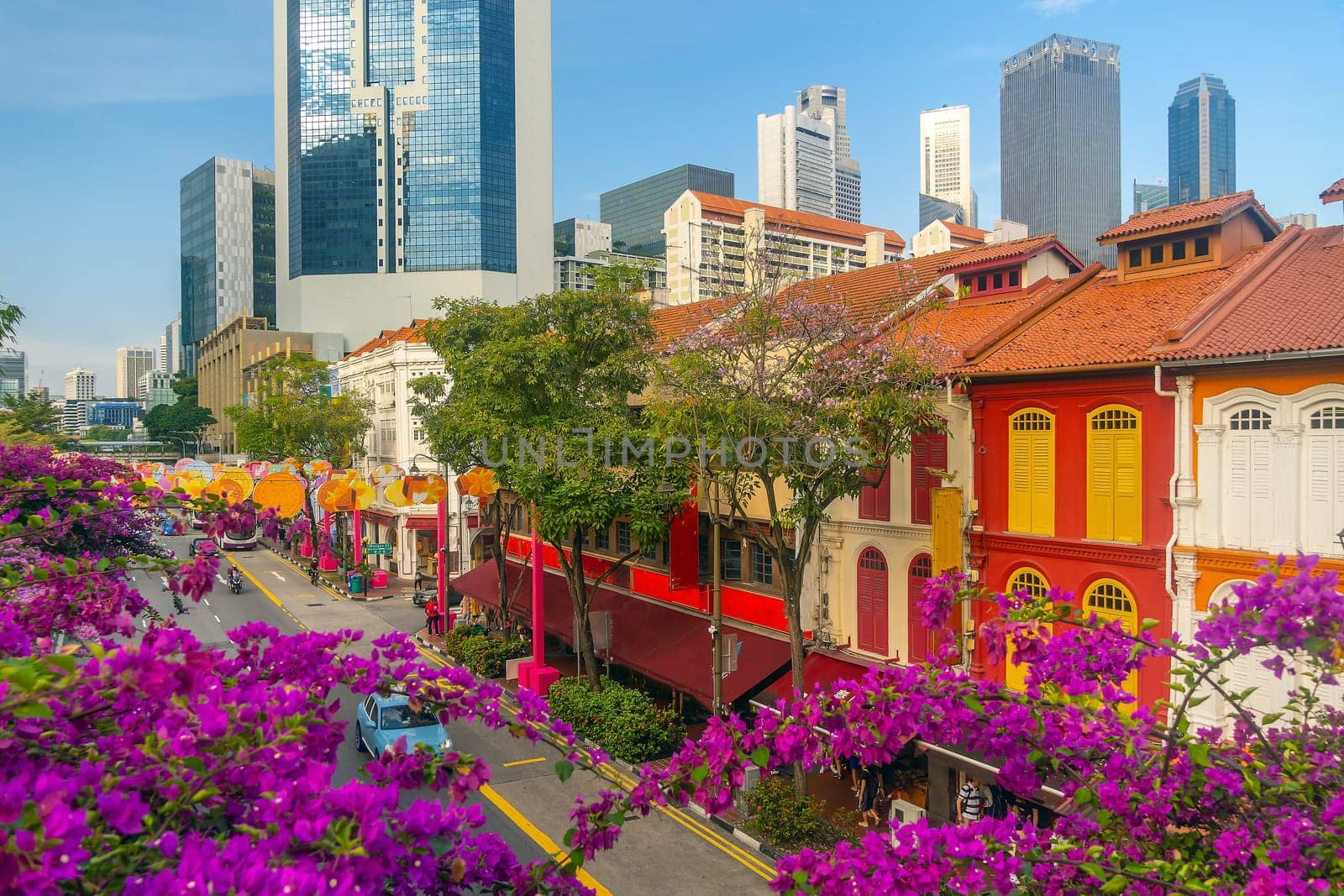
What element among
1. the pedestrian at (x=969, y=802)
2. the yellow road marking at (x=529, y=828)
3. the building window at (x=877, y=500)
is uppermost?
the building window at (x=877, y=500)

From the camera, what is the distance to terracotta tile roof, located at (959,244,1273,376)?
15.2 meters

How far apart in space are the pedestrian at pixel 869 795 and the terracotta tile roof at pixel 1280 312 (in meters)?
9.41

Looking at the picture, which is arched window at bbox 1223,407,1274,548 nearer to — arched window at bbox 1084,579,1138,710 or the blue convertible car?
arched window at bbox 1084,579,1138,710

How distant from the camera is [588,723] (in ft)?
66.9

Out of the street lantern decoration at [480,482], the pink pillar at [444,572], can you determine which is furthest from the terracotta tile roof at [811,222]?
the street lantern decoration at [480,482]

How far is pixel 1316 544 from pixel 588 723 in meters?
14.5

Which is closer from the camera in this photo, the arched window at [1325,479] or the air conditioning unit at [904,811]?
the arched window at [1325,479]

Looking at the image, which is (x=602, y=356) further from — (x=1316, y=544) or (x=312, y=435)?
(x=312, y=435)

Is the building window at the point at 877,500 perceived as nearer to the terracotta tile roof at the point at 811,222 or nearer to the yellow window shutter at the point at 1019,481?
the yellow window shutter at the point at 1019,481

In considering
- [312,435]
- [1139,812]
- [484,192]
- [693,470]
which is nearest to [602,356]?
[693,470]

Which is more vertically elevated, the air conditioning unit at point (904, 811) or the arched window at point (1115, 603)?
the arched window at point (1115, 603)

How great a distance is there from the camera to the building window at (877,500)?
18281 mm

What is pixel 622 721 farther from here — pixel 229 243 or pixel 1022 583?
pixel 229 243

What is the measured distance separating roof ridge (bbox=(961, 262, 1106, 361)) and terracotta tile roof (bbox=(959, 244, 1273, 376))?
0.02m
